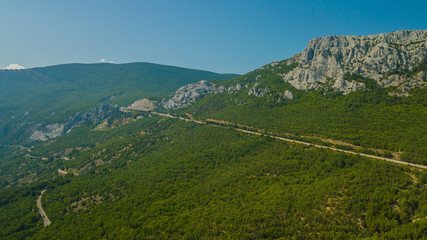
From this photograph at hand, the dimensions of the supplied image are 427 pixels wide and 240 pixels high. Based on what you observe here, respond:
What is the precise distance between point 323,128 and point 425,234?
72581mm

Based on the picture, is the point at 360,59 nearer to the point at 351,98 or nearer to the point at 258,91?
the point at 351,98

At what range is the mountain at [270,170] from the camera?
186 feet

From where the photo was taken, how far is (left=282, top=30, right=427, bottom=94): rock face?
125 meters

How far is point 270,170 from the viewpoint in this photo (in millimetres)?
86188

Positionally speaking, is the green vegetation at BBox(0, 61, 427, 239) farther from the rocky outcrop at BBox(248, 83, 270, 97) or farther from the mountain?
the rocky outcrop at BBox(248, 83, 270, 97)

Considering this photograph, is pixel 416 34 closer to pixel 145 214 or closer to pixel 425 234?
Answer: pixel 425 234

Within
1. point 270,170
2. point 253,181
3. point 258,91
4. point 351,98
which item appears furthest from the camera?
point 258,91

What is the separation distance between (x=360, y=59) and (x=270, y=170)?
386ft

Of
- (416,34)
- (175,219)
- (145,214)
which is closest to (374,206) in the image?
(175,219)

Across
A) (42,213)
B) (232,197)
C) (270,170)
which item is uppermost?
(270,170)

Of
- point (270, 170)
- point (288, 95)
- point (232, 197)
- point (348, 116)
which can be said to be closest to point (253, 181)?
point (270, 170)

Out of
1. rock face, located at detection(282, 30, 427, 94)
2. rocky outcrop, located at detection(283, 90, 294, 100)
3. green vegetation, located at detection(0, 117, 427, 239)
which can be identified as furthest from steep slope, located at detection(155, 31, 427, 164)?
green vegetation, located at detection(0, 117, 427, 239)

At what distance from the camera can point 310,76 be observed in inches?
6275

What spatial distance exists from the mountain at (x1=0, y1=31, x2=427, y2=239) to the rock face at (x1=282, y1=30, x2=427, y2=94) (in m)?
0.85
